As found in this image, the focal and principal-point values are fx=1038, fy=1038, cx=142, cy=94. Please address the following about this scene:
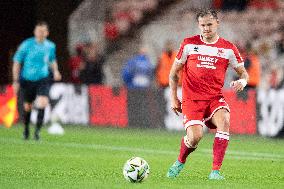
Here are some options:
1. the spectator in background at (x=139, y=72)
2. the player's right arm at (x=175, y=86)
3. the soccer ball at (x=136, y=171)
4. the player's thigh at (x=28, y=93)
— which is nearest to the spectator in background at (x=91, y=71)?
the spectator in background at (x=139, y=72)

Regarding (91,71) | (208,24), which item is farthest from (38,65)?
(91,71)

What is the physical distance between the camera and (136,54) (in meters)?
32.0

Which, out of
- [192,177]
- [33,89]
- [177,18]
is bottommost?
[192,177]

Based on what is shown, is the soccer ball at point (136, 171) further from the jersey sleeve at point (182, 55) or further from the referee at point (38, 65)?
the referee at point (38, 65)

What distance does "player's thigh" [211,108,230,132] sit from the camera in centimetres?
1255

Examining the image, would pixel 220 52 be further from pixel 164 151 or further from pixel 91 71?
pixel 91 71

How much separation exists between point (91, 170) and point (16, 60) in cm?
696

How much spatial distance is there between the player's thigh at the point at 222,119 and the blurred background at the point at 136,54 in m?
9.27

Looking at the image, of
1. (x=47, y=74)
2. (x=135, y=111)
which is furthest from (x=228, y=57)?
(x=135, y=111)

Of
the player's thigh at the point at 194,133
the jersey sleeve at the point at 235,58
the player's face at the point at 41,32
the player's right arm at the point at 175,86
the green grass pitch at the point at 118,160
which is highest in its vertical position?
the player's face at the point at 41,32

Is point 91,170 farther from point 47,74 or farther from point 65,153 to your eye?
point 47,74

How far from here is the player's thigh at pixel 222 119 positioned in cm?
1255

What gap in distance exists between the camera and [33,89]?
20.5 metres

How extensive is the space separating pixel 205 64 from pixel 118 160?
138 inches
